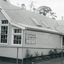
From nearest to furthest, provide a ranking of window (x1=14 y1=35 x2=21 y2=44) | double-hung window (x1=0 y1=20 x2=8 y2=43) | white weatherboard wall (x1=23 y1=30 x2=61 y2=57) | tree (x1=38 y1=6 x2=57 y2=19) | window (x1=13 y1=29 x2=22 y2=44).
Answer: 1. window (x1=13 y1=29 x2=22 y2=44)
2. window (x1=14 y1=35 x2=21 y2=44)
3. white weatherboard wall (x1=23 y1=30 x2=61 y2=57)
4. double-hung window (x1=0 y1=20 x2=8 y2=43)
5. tree (x1=38 y1=6 x2=57 y2=19)

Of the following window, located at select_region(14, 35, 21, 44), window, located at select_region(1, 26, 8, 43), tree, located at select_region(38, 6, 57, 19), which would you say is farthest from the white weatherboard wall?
tree, located at select_region(38, 6, 57, 19)

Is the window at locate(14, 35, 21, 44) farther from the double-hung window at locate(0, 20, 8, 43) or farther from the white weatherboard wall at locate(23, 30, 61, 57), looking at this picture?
the double-hung window at locate(0, 20, 8, 43)

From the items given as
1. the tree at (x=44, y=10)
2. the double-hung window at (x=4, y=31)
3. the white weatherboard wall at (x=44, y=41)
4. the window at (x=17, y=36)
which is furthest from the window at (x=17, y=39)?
the tree at (x=44, y=10)

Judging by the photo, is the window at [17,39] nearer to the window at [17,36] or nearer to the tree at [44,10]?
the window at [17,36]

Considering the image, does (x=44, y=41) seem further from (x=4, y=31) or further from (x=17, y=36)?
(x=4, y=31)

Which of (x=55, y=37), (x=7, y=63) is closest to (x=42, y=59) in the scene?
(x=7, y=63)

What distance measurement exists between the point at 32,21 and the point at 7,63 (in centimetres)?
1042

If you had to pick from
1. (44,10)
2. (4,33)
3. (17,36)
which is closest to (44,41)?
(17,36)

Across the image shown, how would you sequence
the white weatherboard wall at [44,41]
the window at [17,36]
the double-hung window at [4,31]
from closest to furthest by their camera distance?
the window at [17,36], the white weatherboard wall at [44,41], the double-hung window at [4,31]

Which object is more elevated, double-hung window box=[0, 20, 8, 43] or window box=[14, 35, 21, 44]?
double-hung window box=[0, 20, 8, 43]

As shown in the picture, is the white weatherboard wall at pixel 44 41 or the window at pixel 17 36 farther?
the white weatherboard wall at pixel 44 41

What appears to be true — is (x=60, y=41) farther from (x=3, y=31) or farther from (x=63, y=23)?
(x=3, y=31)

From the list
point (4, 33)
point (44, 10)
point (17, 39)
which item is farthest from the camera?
point (44, 10)

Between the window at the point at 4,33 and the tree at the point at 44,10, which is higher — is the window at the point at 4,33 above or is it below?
below
